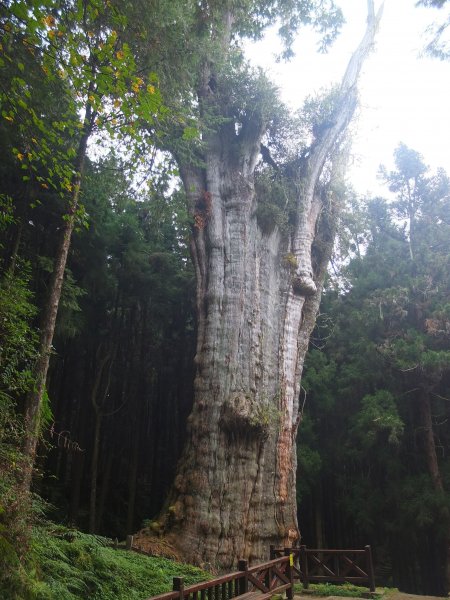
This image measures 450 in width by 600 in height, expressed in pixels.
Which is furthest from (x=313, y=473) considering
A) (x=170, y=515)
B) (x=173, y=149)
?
(x=173, y=149)

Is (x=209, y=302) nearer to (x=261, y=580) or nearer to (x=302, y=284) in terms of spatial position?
(x=302, y=284)

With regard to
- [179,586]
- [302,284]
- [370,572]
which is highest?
[302,284]

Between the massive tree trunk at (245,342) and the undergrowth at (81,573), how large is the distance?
154cm

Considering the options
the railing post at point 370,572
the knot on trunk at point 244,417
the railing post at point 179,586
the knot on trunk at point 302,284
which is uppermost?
the knot on trunk at point 302,284

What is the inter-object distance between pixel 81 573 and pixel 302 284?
6497 millimetres

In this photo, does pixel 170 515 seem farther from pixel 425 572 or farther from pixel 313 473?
pixel 425 572

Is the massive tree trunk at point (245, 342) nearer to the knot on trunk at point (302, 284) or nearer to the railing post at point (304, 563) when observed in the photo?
the knot on trunk at point (302, 284)

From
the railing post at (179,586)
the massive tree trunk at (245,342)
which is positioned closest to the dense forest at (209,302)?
the massive tree trunk at (245,342)

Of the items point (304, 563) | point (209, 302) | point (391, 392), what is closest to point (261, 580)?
point (304, 563)

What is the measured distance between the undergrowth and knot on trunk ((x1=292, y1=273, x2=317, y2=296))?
5417mm

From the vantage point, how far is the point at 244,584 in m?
5.21

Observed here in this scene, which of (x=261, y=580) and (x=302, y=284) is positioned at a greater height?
(x=302, y=284)

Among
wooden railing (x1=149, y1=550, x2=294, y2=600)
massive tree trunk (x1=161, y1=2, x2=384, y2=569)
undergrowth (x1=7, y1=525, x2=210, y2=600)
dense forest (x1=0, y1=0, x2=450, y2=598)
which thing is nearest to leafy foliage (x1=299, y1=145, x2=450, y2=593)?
dense forest (x1=0, y1=0, x2=450, y2=598)

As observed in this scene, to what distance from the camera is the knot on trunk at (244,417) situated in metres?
7.73
